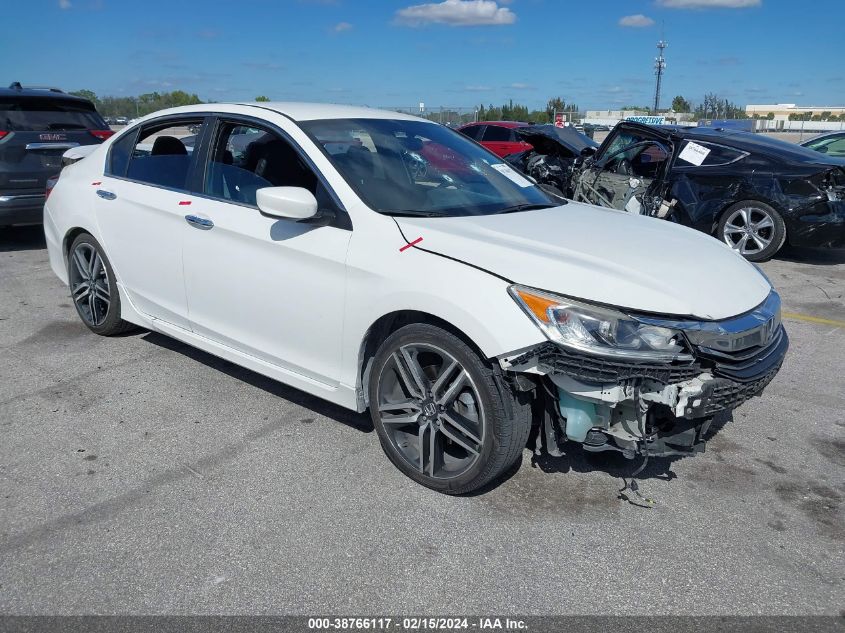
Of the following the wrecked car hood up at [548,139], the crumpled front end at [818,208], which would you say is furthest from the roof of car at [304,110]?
the wrecked car hood up at [548,139]

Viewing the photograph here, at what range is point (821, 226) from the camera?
772 centimetres

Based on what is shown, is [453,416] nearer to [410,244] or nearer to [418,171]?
[410,244]

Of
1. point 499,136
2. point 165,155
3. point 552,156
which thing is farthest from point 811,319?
point 499,136

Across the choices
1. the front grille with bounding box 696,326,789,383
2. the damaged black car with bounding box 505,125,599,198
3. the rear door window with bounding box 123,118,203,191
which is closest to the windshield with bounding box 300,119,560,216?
the rear door window with bounding box 123,118,203,191

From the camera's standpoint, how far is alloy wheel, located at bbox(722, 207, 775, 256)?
8.07 m

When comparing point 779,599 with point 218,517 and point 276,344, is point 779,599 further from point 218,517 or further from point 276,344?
point 276,344

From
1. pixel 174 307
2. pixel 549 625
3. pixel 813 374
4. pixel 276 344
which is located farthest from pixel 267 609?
pixel 813 374

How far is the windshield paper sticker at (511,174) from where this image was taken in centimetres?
439

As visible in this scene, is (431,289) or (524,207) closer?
(431,289)

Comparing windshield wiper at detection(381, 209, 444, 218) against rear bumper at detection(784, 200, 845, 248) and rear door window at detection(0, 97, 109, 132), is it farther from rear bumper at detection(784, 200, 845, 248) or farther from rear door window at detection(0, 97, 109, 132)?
rear door window at detection(0, 97, 109, 132)

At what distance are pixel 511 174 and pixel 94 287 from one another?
3.16m

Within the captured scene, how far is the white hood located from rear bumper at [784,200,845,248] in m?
4.78

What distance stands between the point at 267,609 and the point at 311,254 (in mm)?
1675

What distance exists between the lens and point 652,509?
3.22 metres
